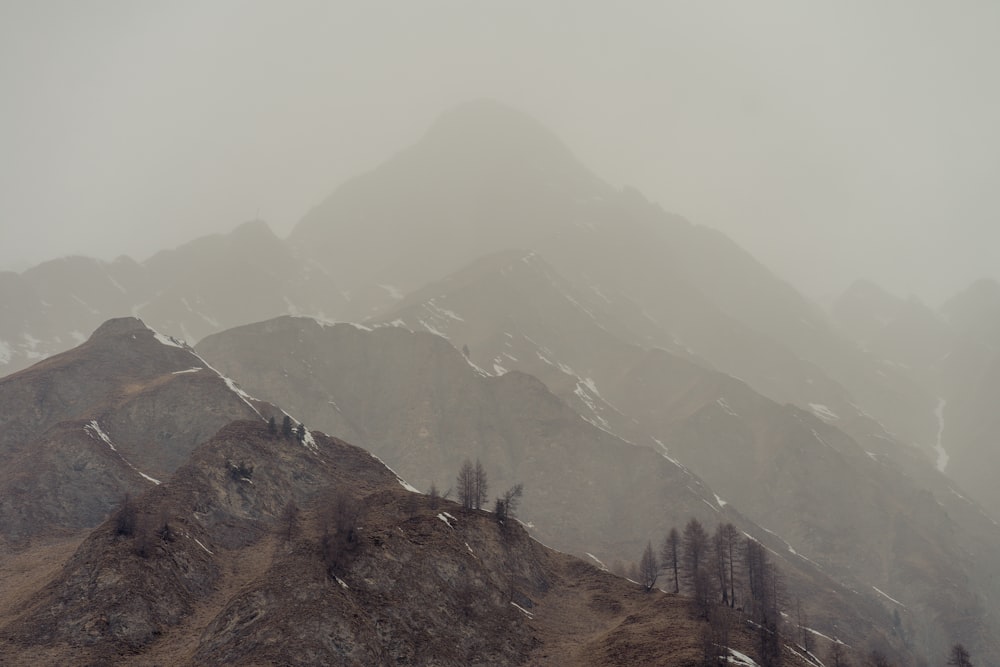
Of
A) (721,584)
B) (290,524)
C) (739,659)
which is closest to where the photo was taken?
(739,659)

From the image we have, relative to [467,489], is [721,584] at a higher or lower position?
higher

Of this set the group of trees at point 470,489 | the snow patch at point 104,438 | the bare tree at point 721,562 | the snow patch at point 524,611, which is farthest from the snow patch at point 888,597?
the snow patch at point 104,438

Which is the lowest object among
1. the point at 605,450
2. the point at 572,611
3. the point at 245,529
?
the point at 245,529

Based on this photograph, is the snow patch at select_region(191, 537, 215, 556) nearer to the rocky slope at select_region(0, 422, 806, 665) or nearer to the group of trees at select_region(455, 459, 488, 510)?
the rocky slope at select_region(0, 422, 806, 665)

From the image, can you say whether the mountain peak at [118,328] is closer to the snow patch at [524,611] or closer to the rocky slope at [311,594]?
the rocky slope at [311,594]

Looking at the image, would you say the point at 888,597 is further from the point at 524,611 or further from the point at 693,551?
the point at 524,611

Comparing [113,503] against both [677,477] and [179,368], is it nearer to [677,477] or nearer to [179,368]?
[179,368]

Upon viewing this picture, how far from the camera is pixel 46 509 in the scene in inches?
2990

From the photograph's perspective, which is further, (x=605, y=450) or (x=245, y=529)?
(x=605, y=450)

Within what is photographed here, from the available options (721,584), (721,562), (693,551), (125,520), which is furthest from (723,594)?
(125,520)

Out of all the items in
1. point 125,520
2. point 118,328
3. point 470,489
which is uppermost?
point 470,489

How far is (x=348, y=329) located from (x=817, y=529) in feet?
470

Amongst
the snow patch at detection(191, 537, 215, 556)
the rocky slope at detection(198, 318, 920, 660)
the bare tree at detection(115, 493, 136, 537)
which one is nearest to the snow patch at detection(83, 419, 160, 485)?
the snow patch at detection(191, 537, 215, 556)

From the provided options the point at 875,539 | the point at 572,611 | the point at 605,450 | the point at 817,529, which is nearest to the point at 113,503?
the point at 572,611
